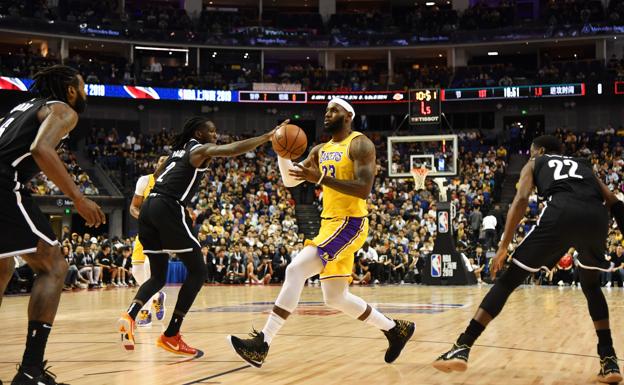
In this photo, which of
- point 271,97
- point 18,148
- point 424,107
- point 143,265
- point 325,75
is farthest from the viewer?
point 325,75

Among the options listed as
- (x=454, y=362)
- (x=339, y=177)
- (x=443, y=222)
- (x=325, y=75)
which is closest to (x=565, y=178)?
(x=454, y=362)

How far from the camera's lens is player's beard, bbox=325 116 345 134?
6238 millimetres

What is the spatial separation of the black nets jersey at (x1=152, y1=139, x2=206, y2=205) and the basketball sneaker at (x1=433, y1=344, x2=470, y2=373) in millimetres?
2829

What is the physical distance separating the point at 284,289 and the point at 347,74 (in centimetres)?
3247

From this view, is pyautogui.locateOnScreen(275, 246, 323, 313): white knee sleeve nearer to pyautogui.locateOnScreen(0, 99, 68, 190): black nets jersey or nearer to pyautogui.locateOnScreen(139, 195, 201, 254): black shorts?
pyautogui.locateOnScreen(139, 195, 201, 254): black shorts

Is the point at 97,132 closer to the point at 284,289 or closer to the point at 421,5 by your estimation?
the point at 421,5

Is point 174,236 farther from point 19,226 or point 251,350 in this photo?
point 19,226

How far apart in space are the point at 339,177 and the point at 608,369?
2456 millimetres

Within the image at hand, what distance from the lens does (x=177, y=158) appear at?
6.90 metres

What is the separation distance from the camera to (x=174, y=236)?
21.8ft

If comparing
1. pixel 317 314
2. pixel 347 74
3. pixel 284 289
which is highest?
pixel 347 74

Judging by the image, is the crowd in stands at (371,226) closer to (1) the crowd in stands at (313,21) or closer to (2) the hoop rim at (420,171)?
(2) the hoop rim at (420,171)

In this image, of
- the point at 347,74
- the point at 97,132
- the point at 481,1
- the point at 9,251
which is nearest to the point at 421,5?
the point at 481,1

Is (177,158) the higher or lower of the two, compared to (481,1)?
lower
